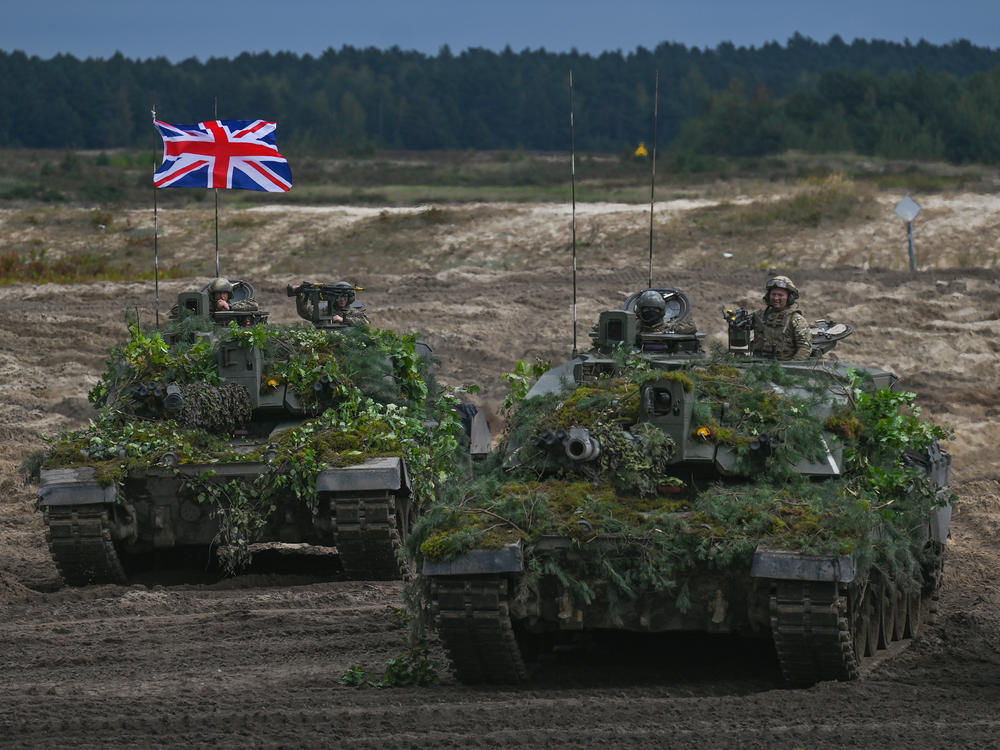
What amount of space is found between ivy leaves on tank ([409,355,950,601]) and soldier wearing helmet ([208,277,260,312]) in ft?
19.4

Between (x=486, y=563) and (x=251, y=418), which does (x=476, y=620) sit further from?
(x=251, y=418)

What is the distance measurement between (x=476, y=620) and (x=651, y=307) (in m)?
4.46

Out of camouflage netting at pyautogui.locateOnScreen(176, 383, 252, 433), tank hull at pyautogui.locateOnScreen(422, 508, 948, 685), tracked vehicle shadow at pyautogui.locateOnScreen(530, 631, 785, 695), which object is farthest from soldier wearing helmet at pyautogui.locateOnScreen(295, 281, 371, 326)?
tank hull at pyautogui.locateOnScreen(422, 508, 948, 685)

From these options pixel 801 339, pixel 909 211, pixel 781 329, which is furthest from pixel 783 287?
pixel 909 211

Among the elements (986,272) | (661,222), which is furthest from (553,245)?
(986,272)

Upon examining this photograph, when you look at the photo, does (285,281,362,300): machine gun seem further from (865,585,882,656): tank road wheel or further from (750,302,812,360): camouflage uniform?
(865,585,882,656): tank road wheel

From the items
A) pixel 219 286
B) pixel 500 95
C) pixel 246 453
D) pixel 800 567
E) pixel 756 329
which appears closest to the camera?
pixel 800 567

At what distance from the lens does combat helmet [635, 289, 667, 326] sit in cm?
1347

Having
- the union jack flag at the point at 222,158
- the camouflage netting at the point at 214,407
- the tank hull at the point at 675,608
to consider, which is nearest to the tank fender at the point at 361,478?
the camouflage netting at the point at 214,407

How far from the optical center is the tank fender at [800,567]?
929 cm

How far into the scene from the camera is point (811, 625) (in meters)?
9.43

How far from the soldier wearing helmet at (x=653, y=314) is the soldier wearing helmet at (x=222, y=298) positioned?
16.6ft

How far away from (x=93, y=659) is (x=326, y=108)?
9551cm

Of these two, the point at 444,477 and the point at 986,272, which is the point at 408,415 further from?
the point at 986,272
